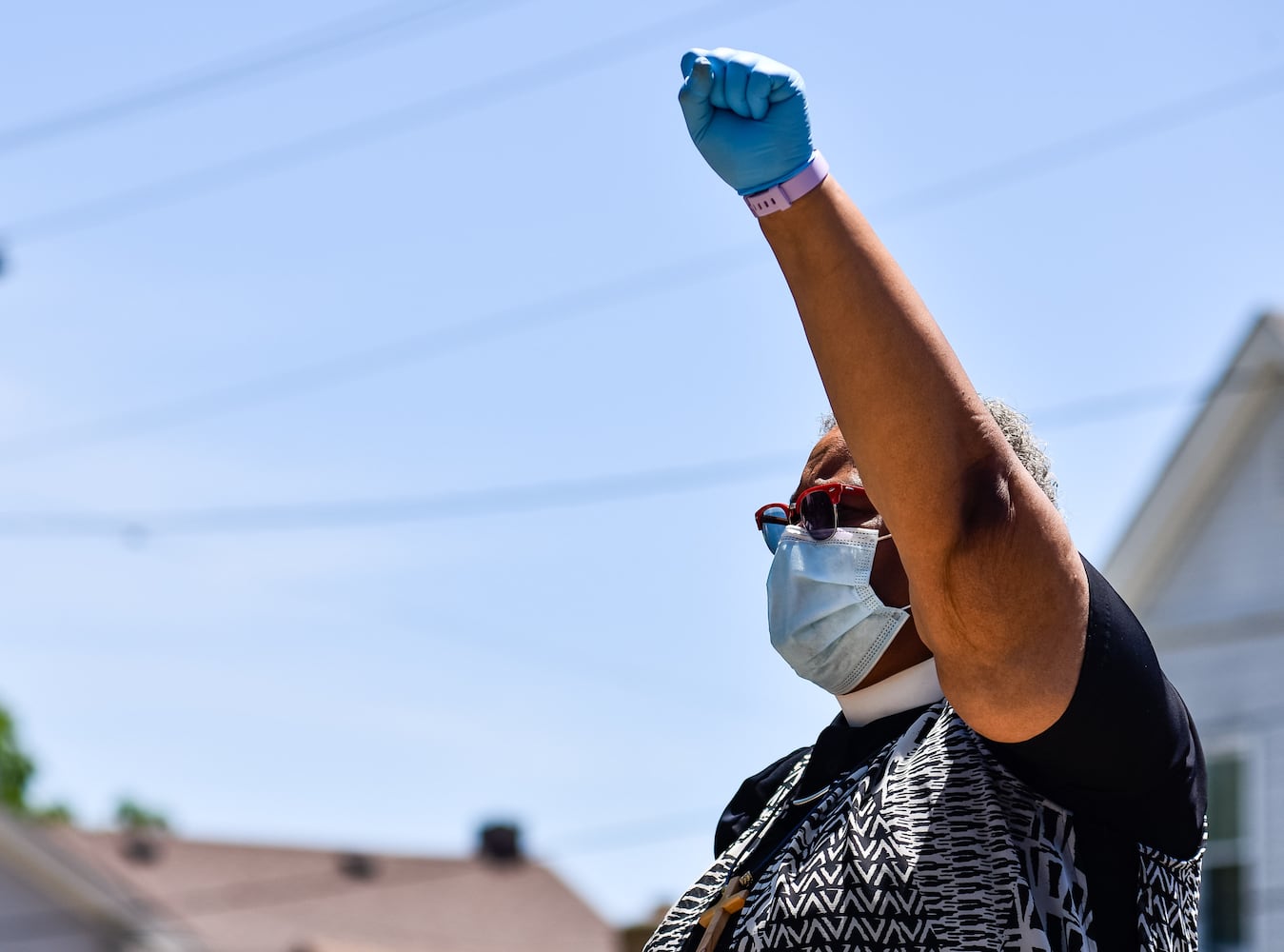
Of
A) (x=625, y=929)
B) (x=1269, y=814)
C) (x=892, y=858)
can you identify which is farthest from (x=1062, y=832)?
(x=1269, y=814)

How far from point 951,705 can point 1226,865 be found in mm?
9876

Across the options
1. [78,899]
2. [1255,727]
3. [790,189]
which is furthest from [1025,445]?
[78,899]

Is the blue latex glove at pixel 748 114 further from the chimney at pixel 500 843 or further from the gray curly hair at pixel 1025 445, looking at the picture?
the chimney at pixel 500 843

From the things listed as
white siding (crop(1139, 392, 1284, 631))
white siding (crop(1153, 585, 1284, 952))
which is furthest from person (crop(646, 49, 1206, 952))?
white siding (crop(1139, 392, 1284, 631))

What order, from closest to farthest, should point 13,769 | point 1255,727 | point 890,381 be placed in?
point 890,381 → point 1255,727 → point 13,769

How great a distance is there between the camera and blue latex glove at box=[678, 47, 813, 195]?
2045 millimetres

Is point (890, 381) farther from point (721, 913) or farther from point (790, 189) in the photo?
point (721, 913)

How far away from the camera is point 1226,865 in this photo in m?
11.4

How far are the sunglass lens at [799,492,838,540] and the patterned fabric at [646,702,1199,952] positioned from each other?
477mm

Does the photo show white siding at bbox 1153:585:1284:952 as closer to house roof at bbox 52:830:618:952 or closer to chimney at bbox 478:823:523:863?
house roof at bbox 52:830:618:952

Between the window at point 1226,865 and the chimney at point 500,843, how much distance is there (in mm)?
17490

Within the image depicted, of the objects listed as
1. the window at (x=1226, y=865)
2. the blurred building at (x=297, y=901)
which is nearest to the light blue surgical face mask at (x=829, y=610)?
the window at (x=1226, y=865)

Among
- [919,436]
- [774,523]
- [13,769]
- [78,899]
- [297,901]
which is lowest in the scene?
[919,436]

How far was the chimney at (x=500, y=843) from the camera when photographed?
2805cm
